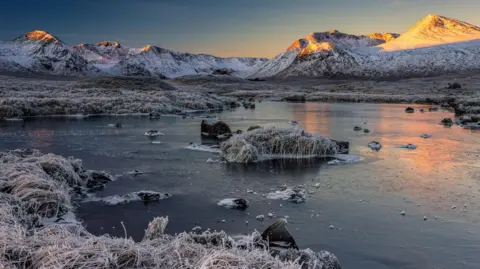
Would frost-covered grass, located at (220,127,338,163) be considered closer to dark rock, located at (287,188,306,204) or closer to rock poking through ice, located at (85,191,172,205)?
dark rock, located at (287,188,306,204)

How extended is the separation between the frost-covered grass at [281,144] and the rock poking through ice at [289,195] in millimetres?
4727

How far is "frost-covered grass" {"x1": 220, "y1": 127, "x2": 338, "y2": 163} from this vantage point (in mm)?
16609

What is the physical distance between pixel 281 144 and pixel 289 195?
5.94 metres

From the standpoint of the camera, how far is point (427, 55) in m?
196

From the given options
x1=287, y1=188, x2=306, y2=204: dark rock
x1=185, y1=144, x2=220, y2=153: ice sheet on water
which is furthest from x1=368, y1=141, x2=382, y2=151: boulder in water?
x1=287, y1=188, x2=306, y2=204: dark rock

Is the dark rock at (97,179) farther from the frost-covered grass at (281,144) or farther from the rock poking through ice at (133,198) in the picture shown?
the frost-covered grass at (281,144)

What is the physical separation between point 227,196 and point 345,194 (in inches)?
117

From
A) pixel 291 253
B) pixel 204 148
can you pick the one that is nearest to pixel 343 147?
pixel 204 148

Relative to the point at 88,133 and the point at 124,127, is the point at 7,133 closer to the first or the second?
the point at 88,133

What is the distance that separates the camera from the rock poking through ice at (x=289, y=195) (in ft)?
35.6

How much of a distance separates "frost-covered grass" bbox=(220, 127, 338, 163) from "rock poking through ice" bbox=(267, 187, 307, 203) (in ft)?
15.5

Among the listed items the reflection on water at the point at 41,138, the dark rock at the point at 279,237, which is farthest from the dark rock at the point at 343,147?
the reflection on water at the point at 41,138

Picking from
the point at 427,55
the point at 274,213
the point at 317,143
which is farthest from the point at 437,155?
the point at 427,55

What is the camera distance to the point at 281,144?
16.9 meters
